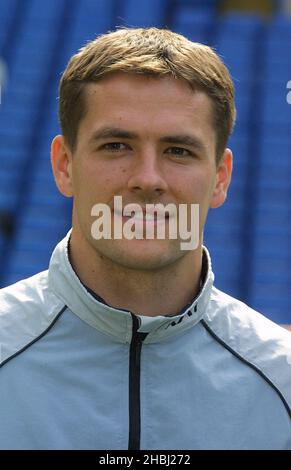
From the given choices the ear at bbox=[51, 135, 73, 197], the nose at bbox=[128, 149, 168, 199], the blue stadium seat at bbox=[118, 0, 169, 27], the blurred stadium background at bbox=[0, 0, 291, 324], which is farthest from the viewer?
the blue stadium seat at bbox=[118, 0, 169, 27]

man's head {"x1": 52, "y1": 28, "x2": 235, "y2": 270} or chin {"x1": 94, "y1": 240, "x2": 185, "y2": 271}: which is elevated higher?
man's head {"x1": 52, "y1": 28, "x2": 235, "y2": 270}

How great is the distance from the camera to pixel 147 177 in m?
1.28

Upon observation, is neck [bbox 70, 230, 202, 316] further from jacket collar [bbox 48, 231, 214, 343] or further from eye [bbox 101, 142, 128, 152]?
eye [bbox 101, 142, 128, 152]

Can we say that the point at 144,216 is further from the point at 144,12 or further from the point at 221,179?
the point at 144,12

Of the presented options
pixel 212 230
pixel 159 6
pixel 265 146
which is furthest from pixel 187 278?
pixel 159 6

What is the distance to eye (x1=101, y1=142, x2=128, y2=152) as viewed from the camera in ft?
4.31

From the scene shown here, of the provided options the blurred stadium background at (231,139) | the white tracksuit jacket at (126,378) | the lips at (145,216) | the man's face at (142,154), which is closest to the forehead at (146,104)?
the man's face at (142,154)

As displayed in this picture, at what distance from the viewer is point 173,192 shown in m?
1.31

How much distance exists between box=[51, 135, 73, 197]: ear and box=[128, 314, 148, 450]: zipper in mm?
241

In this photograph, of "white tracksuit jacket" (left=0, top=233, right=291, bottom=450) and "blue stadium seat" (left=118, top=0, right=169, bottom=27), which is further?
"blue stadium seat" (left=118, top=0, right=169, bottom=27)

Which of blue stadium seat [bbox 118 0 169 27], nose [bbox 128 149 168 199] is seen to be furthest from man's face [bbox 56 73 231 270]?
blue stadium seat [bbox 118 0 169 27]

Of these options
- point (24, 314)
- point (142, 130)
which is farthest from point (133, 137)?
point (24, 314)

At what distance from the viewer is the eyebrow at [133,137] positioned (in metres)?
1.30

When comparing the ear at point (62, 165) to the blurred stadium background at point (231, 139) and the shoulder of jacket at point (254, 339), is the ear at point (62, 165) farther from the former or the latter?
the blurred stadium background at point (231, 139)
